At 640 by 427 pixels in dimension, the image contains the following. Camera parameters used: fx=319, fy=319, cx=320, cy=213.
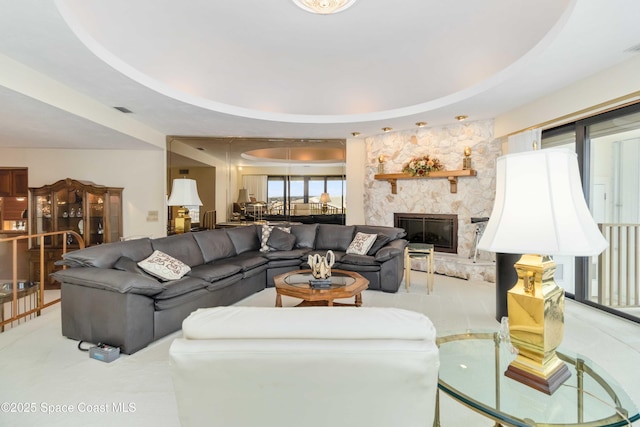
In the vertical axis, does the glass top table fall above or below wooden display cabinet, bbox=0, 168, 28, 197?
below

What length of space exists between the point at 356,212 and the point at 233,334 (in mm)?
5963

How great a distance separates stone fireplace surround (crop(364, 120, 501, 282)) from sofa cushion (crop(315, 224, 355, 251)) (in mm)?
1384

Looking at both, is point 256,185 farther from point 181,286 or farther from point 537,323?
point 537,323

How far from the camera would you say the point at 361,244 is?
4.83 meters

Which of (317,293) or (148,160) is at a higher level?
(148,160)

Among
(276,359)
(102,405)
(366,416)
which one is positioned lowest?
(102,405)

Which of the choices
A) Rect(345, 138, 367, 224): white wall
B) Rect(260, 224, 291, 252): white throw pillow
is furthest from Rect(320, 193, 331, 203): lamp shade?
Rect(260, 224, 291, 252): white throw pillow

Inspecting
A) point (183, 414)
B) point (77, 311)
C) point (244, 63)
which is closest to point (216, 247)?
point (77, 311)

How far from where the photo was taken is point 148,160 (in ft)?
19.9

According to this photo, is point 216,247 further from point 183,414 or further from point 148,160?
point 183,414

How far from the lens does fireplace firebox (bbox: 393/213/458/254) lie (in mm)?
5750

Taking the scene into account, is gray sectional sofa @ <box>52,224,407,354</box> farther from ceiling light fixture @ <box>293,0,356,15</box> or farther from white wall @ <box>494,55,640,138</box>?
ceiling light fixture @ <box>293,0,356,15</box>

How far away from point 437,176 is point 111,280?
16.6 ft

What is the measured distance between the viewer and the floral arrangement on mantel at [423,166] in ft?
18.8
